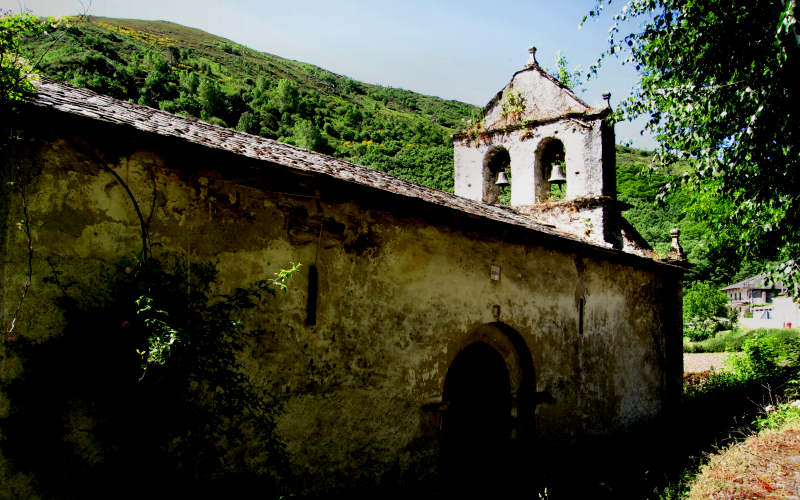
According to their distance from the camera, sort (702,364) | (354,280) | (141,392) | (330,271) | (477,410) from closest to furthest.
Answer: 1. (141,392)
2. (330,271)
3. (354,280)
4. (477,410)
5. (702,364)

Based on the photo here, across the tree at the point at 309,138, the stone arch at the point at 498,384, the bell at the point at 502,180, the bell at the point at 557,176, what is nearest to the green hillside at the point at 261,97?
the tree at the point at 309,138

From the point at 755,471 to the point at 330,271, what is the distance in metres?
5.58

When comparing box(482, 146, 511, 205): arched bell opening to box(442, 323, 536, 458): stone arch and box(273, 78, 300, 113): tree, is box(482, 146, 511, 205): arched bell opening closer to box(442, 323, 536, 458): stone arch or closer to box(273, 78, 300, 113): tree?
box(442, 323, 536, 458): stone arch

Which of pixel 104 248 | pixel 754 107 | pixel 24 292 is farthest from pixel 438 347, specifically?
pixel 754 107

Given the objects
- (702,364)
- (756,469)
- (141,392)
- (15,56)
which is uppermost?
(15,56)

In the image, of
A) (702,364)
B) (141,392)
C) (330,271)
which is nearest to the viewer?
(141,392)

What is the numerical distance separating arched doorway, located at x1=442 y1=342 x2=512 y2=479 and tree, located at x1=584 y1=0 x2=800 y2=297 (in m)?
3.93

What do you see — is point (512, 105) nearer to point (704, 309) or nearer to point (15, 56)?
point (15, 56)

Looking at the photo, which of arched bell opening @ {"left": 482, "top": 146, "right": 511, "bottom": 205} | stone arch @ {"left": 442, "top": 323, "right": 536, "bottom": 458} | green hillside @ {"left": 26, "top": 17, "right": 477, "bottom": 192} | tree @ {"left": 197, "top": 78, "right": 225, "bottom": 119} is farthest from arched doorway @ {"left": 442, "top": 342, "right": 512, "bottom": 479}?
tree @ {"left": 197, "top": 78, "right": 225, "bottom": 119}

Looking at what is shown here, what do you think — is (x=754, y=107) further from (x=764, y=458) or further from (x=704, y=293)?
(x=704, y=293)

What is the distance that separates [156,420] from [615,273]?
328 inches

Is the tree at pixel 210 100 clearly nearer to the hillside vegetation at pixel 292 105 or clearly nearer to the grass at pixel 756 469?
the hillside vegetation at pixel 292 105

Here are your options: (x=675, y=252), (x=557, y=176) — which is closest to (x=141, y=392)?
(x=557, y=176)

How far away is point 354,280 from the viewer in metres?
5.21
